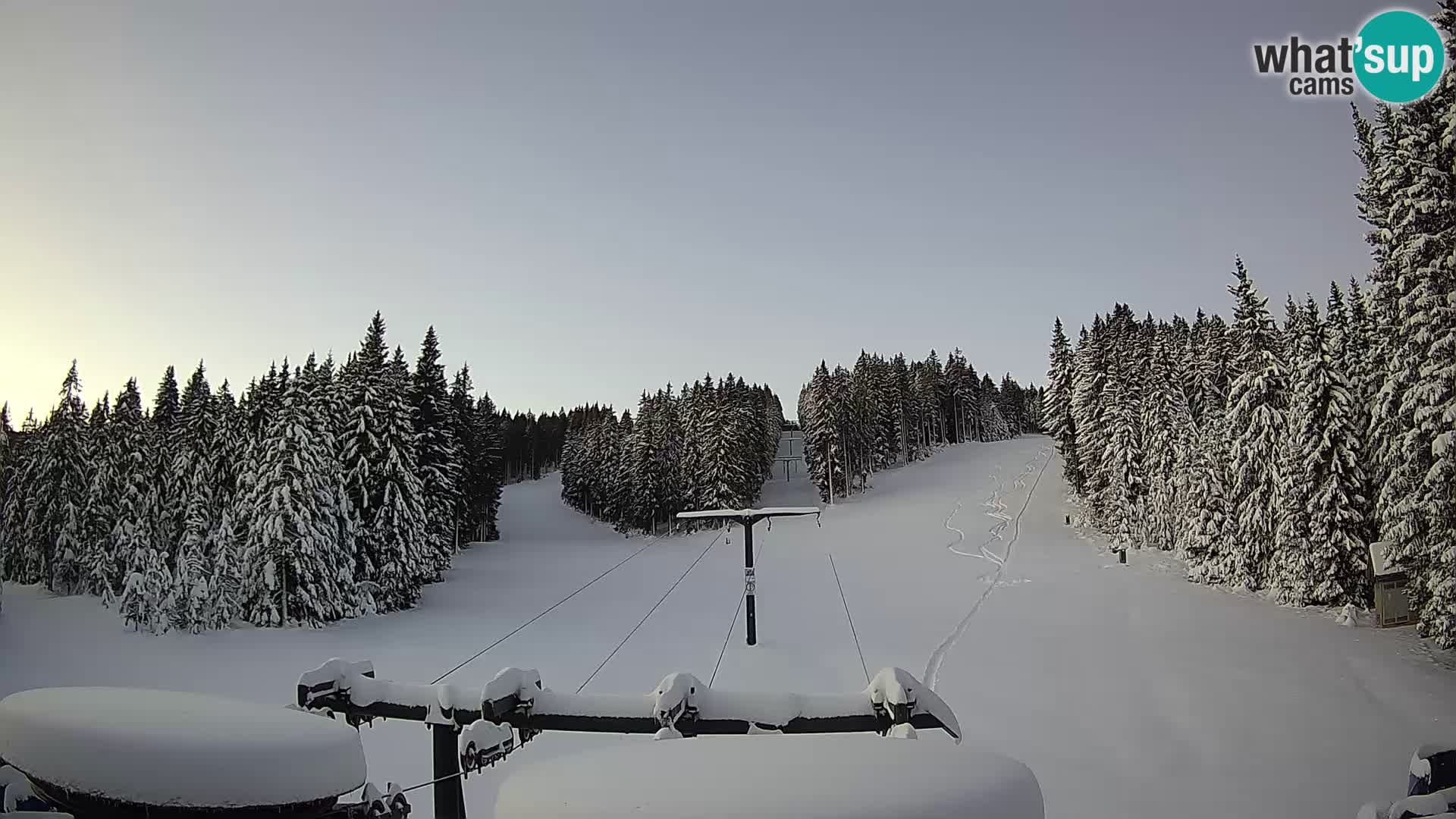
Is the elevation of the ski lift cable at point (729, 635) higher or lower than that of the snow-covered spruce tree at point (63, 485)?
lower

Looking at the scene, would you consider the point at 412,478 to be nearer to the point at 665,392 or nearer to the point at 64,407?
the point at 64,407

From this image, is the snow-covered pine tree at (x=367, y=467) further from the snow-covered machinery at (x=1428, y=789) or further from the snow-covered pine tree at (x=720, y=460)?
the snow-covered machinery at (x=1428, y=789)

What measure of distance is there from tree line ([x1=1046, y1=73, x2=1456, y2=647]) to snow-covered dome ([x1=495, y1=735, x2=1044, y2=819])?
20.4m

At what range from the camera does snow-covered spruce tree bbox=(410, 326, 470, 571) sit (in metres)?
38.0

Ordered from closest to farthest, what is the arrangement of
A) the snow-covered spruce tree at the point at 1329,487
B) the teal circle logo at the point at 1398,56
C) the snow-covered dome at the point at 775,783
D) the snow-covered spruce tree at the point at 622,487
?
the snow-covered dome at the point at 775,783 < the teal circle logo at the point at 1398,56 < the snow-covered spruce tree at the point at 1329,487 < the snow-covered spruce tree at the point at 622,487

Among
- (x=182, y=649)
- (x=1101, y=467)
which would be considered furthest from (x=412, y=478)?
(x=1101, y=467)

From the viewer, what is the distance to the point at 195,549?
28.8 metres

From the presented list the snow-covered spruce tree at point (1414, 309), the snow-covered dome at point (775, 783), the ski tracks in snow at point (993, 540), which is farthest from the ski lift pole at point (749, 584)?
the snow-covered dome at point (775, 783)

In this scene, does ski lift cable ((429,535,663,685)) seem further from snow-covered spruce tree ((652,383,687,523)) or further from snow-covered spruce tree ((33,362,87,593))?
snow-covered spruce tree ((33,362,87,593))

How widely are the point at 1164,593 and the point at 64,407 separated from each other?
191 ft

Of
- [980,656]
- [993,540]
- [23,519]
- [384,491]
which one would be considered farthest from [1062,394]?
[23,519]

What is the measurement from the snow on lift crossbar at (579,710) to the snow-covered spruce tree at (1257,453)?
2728 cm

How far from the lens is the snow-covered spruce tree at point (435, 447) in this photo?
→ 38.0m

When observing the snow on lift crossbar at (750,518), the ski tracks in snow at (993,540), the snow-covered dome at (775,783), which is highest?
the snow-covered dome at (775,783)
